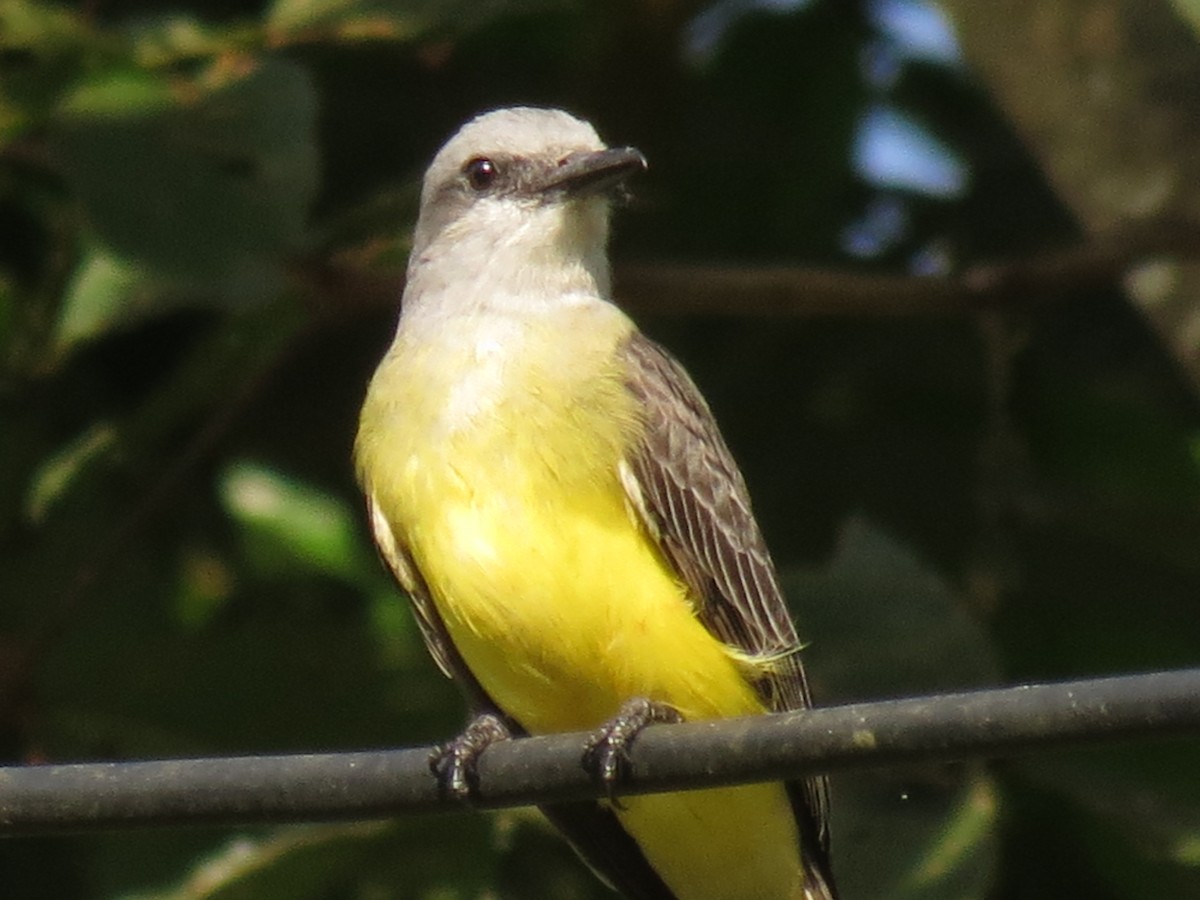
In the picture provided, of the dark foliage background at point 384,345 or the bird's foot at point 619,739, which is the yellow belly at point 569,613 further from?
the dark foliage background at point 384,345

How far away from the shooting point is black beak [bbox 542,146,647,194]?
17.7 ft

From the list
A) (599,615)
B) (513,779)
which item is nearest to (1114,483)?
(599,615)

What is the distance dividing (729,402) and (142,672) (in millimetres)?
1886

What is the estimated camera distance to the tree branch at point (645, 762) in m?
2.90

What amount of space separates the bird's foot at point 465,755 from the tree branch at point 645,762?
0.12m

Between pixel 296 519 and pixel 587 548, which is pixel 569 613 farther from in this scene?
pixel 296 519

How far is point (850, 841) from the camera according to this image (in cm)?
483

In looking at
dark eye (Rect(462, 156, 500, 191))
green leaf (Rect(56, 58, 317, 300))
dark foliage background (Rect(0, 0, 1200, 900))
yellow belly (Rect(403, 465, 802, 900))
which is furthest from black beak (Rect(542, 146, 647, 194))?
yellow belly (Rect(403, 465, 802, 900))

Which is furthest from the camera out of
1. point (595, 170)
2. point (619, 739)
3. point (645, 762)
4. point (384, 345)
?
point (384, 345)

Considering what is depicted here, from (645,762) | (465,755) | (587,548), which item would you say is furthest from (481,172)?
(645,762)

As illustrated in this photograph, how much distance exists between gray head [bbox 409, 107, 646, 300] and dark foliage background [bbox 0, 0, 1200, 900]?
0.57ft

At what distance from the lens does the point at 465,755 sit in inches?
175

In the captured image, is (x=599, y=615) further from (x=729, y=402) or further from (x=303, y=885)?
(x=729, y=402)

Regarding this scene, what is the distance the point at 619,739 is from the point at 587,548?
714 mm
